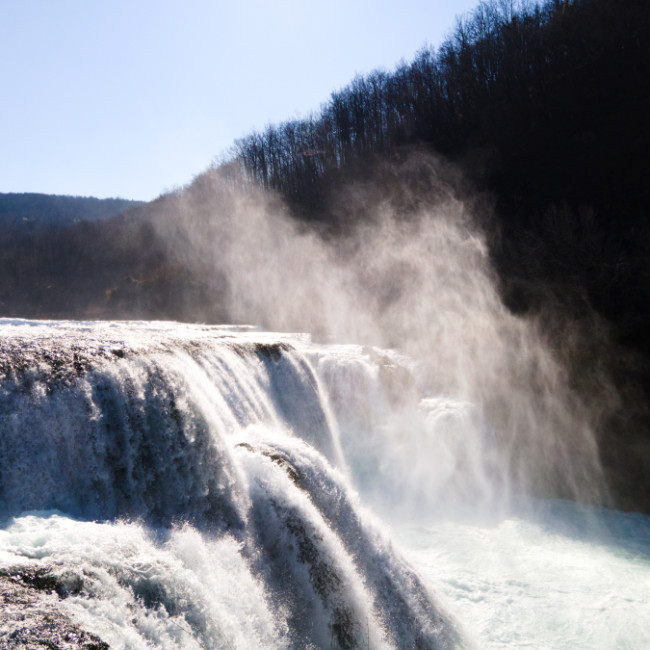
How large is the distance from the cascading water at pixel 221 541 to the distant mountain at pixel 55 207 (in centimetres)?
8221

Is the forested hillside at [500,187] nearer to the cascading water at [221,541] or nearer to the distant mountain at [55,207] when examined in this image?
the cascading water at [221,541]

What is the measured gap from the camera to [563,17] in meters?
26.0

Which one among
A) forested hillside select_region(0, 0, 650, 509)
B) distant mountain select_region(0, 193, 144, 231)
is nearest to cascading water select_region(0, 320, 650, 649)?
forested hillside select_region(0, 0, 650, 509)

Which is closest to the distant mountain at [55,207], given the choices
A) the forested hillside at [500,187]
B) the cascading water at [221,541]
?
the forested hillside at [500,187]

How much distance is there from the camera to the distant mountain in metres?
81.2

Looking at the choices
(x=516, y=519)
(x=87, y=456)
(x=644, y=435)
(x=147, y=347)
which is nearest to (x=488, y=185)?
(x=644, y=435)

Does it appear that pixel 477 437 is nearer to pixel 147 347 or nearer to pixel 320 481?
pixel 320 481

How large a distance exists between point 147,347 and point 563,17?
101 feet

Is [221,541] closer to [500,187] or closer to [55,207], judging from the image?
[500,187]

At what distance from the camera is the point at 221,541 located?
4.79 metres

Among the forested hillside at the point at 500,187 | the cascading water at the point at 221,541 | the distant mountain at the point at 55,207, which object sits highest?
the distant mountain at the point at 55,207

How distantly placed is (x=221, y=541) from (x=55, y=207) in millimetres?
98679

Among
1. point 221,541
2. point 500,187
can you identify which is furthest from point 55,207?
point 221,541

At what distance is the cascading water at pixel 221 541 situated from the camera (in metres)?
3.33
